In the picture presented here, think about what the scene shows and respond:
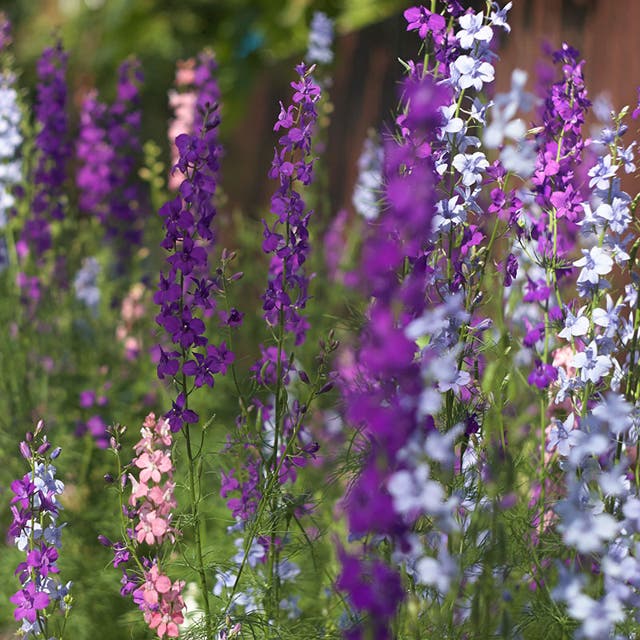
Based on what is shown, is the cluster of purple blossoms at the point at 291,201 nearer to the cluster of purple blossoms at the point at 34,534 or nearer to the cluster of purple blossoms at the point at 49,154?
the cluster of purple blossoms at the point at 34,534

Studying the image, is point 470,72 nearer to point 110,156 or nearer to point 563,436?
point 563,436

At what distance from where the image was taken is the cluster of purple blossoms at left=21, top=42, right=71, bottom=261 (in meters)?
3.45

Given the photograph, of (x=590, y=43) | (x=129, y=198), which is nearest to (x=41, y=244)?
(x=129, y=198)

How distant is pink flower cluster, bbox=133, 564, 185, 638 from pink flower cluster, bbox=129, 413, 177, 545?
7 centimetres

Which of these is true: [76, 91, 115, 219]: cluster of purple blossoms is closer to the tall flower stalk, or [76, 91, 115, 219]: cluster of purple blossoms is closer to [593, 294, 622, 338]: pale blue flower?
the tall flower stalk

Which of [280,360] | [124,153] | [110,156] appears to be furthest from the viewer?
[124,153]

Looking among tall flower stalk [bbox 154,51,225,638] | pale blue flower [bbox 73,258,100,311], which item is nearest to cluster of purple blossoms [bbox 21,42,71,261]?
pale blue flower [bbox 73,258,100,311]

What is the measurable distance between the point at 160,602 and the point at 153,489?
204 mm

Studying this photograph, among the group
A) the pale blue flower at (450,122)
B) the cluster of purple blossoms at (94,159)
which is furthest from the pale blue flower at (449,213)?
the cluster of purple blossoms at (94,159)

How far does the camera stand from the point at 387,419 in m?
1.01

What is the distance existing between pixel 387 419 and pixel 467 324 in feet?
2.32

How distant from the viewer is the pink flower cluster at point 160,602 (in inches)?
67.3

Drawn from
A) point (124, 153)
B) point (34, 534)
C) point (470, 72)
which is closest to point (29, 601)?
point (34, 534)

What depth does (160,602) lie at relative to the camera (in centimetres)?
175
